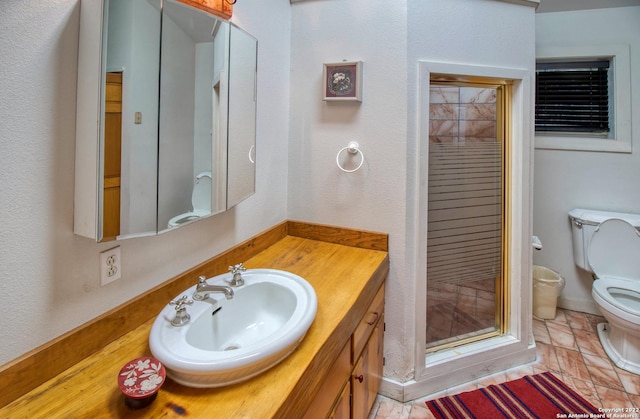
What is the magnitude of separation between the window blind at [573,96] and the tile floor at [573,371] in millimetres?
1489

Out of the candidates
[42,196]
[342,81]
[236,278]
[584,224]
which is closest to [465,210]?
[342,81]

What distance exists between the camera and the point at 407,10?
5.40 ft

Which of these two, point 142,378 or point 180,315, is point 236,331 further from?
point 142,378

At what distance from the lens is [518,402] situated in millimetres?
1803

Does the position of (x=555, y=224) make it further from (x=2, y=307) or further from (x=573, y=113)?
(x=2, y=307)

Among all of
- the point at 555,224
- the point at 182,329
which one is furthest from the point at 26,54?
the point at 555,224

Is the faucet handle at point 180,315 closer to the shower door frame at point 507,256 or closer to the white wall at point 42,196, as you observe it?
the white wall at point 42,196

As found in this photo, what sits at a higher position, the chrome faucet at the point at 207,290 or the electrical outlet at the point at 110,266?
the electrical outlet at the point at 110,266

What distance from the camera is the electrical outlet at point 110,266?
0.95 metres

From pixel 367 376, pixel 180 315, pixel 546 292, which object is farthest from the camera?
pixel 546 292

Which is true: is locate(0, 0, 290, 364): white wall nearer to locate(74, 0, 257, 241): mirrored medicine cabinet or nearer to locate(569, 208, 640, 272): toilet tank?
locate(74, 0, 257, 241): mirrored medicine cabinet

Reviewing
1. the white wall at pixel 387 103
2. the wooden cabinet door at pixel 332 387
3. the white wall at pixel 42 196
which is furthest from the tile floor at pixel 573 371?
the white wall at pixel 42 196

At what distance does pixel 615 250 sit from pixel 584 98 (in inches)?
45.1

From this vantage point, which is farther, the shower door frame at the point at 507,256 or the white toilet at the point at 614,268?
the white toilet at the point at 614,268
